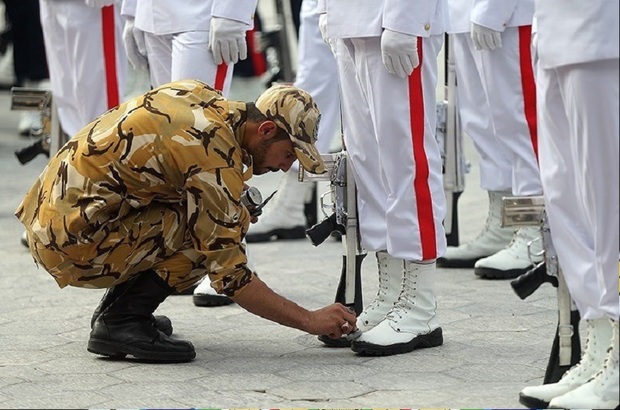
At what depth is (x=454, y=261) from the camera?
542 cm

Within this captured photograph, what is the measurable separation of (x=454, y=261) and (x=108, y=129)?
197 centimetres

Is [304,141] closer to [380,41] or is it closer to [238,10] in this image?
[380,41]

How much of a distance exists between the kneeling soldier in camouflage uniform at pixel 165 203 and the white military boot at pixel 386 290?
0.86 ft

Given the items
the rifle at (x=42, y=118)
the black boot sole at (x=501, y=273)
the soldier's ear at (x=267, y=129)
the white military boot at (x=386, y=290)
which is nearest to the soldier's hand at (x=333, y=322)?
the white military boot at (x=386, y=290)

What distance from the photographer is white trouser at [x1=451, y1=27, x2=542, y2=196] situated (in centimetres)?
493

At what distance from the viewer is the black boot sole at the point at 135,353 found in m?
3.96

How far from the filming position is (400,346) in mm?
4035

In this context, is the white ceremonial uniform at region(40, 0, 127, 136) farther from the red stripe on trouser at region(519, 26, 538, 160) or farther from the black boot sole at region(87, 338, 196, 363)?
the black boot sole at region(87, 338, 196, 363)

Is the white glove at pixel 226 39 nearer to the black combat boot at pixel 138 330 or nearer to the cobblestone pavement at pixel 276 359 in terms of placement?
the cobblestone pavement at pixel 276 359

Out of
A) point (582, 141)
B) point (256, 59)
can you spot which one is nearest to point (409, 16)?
point (582, 141)

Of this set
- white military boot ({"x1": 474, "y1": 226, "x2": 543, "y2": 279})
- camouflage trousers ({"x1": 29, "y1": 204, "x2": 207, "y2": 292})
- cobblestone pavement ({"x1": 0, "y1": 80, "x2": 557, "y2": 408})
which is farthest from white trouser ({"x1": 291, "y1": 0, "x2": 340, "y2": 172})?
camouflage trousers ({"x1": 29, "y1": 204, "x2": 207, "y2": 292})

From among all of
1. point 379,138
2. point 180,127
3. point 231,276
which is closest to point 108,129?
point 180,127

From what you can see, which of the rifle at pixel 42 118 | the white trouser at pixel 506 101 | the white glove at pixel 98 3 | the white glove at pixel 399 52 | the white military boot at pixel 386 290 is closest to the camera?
the white glove at pixel 399 52

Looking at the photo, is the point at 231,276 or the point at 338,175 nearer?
the point at 231,276
